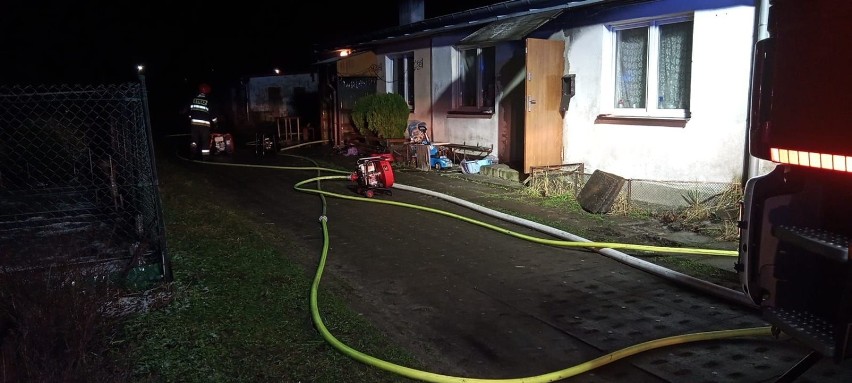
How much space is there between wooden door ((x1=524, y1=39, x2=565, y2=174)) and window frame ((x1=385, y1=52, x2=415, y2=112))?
224 inches

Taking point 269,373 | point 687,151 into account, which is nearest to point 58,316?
point 269,373

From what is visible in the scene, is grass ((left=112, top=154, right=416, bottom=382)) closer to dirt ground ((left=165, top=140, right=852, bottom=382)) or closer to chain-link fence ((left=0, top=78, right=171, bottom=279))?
dirt ground ((left=165, top=140, right=852, bottom=382))

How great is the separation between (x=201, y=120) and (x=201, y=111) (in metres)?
0.35

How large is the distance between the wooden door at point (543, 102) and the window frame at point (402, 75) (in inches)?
224

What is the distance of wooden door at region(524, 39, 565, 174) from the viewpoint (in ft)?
34.0

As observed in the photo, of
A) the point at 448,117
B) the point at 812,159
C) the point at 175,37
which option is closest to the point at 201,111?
the point at 448,117

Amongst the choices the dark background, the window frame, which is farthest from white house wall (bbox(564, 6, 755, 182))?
the dark background

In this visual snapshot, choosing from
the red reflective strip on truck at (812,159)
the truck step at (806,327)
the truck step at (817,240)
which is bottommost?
the truck step at (806,327)

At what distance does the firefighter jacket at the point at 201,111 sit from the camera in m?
15.2

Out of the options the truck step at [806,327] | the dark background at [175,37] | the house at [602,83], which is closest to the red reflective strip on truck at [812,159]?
the truck step at [806,327]

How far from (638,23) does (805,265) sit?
A: 7.29 m

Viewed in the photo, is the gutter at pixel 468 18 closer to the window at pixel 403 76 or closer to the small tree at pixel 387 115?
the window at pixel 403 76

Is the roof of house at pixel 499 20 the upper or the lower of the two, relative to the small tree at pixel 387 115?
upper

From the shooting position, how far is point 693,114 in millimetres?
8586
